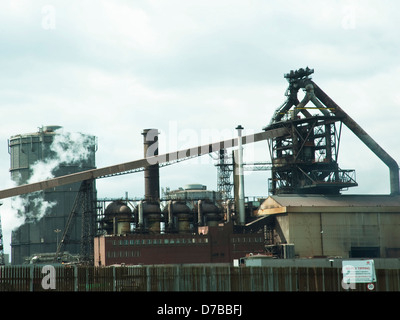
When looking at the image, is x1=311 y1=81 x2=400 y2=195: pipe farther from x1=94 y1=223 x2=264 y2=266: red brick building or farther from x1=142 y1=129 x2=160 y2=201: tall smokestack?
x1=142 y1=129 x2=160 y2=201: tall smokestack

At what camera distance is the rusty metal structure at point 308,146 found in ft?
311

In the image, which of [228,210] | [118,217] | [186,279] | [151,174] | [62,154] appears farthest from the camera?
[62,154]

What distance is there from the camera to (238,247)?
9394 centimetres

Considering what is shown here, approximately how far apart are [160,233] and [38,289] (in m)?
54.1

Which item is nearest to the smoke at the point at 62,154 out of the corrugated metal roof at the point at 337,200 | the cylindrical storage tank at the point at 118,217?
the cylindrical storage tank at the point at 118,217

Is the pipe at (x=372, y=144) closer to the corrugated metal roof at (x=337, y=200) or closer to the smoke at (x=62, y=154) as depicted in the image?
the corrugated metal roof at (x=337, y=200)

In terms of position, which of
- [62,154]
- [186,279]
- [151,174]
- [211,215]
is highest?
[62,154]

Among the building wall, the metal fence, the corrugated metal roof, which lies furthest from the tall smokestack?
the metal fence

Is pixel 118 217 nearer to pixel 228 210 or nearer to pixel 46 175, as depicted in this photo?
pixel 228 210

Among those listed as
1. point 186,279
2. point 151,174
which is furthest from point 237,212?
point 186,279

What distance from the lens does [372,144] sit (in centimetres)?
10125

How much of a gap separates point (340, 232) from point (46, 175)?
4469cm

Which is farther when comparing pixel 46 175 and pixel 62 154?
pixel 62 154
